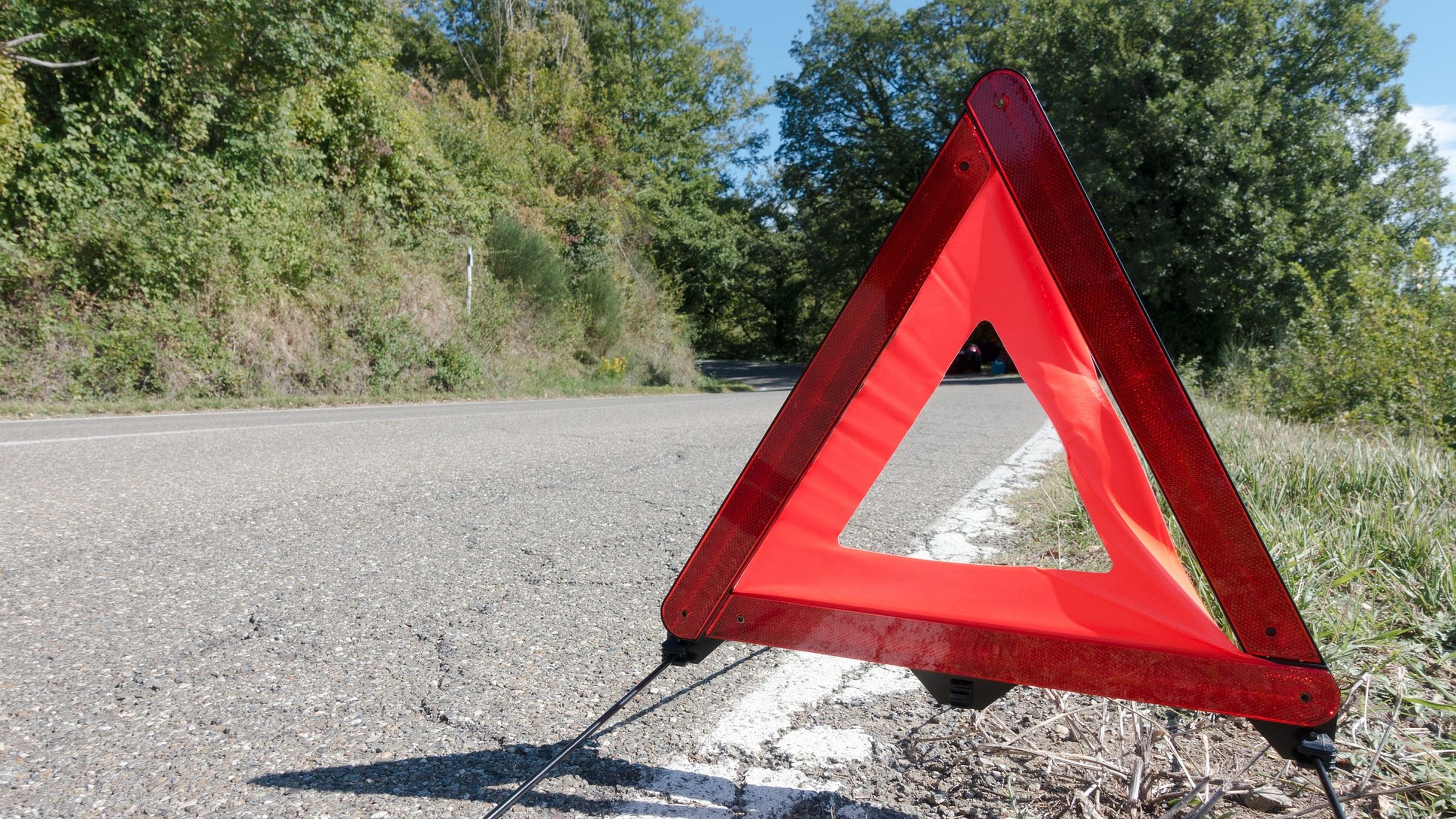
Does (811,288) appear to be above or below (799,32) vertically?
below

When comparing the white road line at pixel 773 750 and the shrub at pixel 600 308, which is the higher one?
the shrub at pixel 600 308

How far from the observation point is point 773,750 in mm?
1967

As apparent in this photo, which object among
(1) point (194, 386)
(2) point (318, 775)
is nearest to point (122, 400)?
(1) point (194, 386)

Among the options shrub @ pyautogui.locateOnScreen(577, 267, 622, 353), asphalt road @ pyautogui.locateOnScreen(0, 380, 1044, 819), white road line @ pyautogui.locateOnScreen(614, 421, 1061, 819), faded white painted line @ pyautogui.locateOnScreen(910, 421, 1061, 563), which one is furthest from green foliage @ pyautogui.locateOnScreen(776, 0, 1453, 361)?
white road line @ pyautogui.locateOnScreen(614, 421, 1061, 819)

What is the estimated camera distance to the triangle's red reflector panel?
4.74 feet

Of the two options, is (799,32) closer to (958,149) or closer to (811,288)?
(811,288)

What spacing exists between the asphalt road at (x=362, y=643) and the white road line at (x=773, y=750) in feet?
0.04

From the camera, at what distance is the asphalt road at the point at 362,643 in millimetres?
1761

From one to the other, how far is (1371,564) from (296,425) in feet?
26.8

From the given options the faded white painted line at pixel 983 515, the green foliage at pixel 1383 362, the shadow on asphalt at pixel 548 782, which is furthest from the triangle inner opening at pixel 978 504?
the green foliage at pixel 1383 362

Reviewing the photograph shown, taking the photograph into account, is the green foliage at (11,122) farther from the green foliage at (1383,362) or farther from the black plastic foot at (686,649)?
the green foliage at (1383,362)

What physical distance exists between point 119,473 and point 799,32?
3489cm

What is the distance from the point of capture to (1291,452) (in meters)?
4.52

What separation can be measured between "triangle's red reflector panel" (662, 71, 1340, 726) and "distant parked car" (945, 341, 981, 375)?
20.2 m
